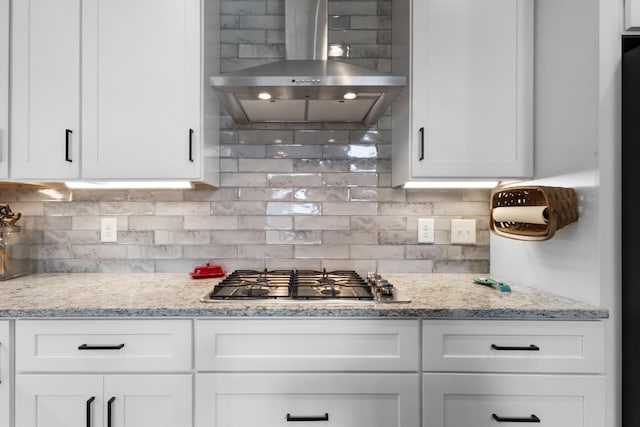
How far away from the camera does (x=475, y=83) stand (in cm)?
164

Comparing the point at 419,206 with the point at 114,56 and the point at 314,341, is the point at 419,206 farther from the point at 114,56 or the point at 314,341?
the point at 114,56

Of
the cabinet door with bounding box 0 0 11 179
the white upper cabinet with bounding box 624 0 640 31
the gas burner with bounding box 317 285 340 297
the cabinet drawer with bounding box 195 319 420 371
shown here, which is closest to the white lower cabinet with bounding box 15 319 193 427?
the cabinet drawer with bounding box 195 319 420 371

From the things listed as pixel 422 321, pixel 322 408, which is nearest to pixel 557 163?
pixel 422 321

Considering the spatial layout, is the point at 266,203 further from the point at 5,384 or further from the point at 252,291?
the point at 5,384

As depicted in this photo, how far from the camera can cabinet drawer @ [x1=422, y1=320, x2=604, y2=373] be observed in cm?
133

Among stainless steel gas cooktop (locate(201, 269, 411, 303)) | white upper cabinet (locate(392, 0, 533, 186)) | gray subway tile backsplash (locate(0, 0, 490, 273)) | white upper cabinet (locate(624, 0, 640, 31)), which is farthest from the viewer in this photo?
gray subway tile backsplash (locate(0, 0, 490, 273))

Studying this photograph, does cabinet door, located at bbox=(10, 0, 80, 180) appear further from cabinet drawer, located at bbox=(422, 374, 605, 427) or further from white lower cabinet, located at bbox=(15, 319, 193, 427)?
cabinet drawer, located at bbox=(422, 374, 605, 427)

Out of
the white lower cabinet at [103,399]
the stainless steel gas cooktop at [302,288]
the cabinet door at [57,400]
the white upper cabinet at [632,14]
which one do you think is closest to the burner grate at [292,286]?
the stainless steel gas cooktop at [302,288]

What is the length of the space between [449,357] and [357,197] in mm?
954

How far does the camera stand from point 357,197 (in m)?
2.04

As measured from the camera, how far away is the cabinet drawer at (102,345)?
134cm

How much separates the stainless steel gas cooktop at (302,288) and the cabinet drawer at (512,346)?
0.19 metres

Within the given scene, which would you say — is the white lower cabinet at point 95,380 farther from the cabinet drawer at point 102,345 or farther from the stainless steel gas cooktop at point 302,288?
the stainless steel gas cooktop at point 302,288

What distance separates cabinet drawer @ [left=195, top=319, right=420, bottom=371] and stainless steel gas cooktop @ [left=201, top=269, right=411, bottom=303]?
0.09 m
